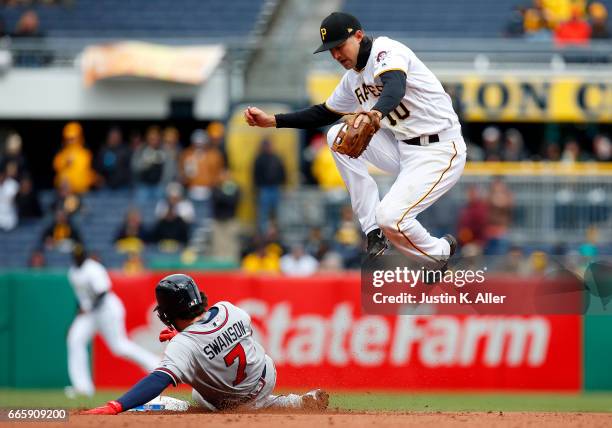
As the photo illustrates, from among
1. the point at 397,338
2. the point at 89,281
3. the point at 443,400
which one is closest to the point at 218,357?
the point at 443,400

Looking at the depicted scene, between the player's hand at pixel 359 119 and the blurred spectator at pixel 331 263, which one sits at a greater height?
the player's hand at pixel 359 119

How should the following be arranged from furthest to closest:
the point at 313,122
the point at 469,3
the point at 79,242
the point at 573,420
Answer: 1. the point at 469,3
2. the point at 79,242
3. the point at 313,122
4. the point at 573,420

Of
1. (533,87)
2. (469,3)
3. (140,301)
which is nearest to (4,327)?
(140,301)

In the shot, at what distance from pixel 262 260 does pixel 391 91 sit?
9.71m

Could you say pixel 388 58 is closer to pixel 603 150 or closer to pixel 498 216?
pixel 498 216

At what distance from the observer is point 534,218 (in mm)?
18781

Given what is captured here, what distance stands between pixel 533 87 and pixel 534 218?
11.4 feet

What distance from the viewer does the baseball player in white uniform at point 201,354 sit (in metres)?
8.51

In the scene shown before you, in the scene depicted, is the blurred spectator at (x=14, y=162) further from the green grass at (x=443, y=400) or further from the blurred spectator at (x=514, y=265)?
the blurred spectator at (x=514, y=265)

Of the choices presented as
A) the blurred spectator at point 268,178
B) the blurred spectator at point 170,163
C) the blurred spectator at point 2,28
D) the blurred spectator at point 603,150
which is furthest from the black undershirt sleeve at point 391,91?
the blurred spectator at point 2,28

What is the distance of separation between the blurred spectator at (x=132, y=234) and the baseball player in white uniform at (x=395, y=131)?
993 centimetres

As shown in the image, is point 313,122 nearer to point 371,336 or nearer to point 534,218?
point 371,336

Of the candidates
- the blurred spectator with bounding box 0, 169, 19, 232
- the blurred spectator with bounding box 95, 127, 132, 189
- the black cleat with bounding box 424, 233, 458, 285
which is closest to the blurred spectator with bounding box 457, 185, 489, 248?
the blurred spectator with bounding box 95, 127, 132, 189

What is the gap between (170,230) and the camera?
19.4 meters
